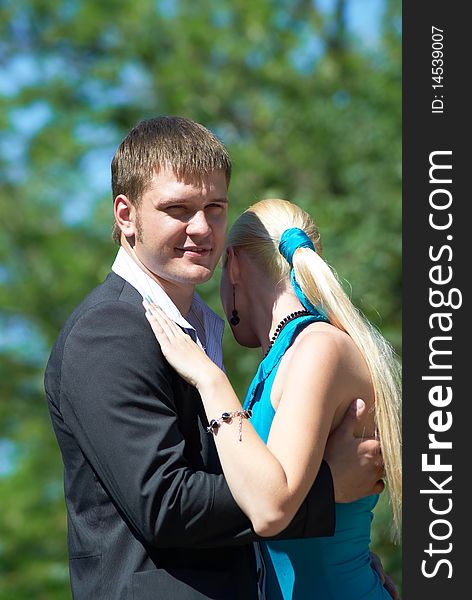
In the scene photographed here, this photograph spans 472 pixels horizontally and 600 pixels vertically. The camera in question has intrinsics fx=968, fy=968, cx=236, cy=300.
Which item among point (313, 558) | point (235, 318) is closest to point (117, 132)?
point (235, 318)

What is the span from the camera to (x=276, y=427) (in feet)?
7.63

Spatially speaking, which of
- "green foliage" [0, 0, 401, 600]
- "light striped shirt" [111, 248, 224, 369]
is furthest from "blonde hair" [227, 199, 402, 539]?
"green foliage" [0, 0, 401, 600]

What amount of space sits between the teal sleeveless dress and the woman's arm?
0.59 feet

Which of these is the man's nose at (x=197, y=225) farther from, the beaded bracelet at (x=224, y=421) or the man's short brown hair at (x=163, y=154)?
the beaded bracelet at (x=224, y=421)

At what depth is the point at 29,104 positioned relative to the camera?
11.3 metres

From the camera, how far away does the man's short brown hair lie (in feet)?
7.81

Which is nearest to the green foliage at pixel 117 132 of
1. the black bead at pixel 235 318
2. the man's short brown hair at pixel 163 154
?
the black bead at pixel 235 318

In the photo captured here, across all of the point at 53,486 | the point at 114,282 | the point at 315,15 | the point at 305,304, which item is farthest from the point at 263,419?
the point at 315,15

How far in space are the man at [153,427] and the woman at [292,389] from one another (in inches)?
2.7

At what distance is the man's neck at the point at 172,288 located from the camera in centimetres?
247

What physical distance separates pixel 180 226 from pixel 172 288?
0.62 ft

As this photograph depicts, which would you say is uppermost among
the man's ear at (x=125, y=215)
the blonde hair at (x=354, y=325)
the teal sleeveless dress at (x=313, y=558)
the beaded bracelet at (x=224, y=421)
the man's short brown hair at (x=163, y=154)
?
the man's short brown hair at (x=163, y=154)

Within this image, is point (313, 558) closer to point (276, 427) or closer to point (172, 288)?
point (276, 427)

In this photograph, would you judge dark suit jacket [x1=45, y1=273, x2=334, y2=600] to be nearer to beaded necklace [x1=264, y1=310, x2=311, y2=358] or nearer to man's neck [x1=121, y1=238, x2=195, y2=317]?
man's neck [x1=121, y1=238, x2=195, y2=317]
